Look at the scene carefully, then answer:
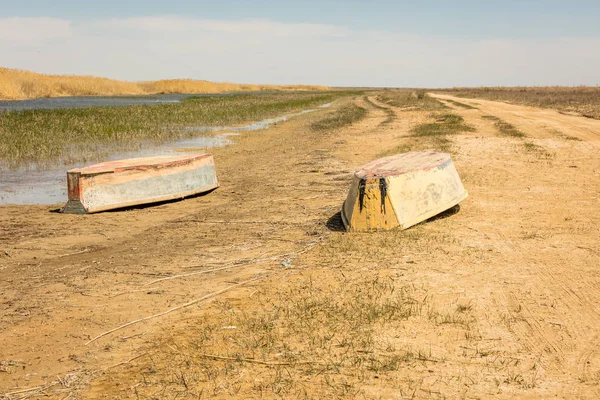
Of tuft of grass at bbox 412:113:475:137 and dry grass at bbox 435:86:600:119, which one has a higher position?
dry grass at bbox 435:86:600:119

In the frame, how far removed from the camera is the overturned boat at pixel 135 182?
880cm

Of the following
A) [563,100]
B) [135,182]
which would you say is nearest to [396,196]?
[135,182]

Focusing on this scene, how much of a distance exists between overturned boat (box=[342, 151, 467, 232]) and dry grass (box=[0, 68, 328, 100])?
5653 centimetres

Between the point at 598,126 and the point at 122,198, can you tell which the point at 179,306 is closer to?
the point at 122,198

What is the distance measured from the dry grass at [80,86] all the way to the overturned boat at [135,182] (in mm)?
52547

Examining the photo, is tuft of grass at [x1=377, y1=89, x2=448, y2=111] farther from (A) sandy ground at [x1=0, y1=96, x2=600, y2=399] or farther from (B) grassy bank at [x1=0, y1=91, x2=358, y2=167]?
(A) sandy ground at [x1=0, y1=96, x2=600, y2=399]

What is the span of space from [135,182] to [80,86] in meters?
71.5

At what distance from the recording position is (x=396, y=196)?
677cm

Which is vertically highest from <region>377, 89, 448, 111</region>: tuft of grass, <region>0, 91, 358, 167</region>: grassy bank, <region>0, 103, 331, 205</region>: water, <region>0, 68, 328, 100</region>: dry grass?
<region>0, 68, 328, 100</region>: dry grass

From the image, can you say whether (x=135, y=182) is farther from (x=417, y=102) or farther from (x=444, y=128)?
(x=417, y=102)

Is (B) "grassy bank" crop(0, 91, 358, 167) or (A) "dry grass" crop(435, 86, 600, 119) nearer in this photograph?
(B) "grassy bank" crop(0, 91, 358, 167)

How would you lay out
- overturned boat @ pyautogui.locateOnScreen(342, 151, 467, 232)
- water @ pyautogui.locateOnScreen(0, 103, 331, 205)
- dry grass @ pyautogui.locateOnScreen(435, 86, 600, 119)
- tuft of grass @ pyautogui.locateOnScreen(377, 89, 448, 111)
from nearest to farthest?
overturned boat @ pyautogui.locateOnScreen(342, 151, 467, 232)
water @ pyautogui.locateOnScreen(0, 103, 331, 205)
dry grass @ pyautogui.locateOnScreen(435, 86, 600, 119)
tuft of grass @ pyautogui.locateOnScreen(377, 89, 448, 111)

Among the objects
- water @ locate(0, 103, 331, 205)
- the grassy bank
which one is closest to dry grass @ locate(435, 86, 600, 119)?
water @ locate(0, 103, 331, 205)

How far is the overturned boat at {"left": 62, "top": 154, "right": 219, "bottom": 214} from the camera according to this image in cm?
880
